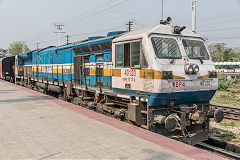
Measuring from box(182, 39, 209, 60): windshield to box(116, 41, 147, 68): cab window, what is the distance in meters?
1.55

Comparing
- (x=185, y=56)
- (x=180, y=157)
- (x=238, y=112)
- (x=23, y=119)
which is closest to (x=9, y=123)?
(x=23, y=119)

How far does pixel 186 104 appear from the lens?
7.25m

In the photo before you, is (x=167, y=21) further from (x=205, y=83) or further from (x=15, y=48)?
(x=15, y=48)

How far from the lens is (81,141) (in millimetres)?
5551

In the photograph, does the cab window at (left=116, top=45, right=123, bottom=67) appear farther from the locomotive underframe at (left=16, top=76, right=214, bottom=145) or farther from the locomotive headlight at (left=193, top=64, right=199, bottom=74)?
the locomotive headlight at (left=193, top=64, right=199, bottom=74)

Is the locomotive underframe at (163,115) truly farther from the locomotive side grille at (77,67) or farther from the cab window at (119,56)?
the locomotive side grille at (77,67)

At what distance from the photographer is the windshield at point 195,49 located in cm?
724

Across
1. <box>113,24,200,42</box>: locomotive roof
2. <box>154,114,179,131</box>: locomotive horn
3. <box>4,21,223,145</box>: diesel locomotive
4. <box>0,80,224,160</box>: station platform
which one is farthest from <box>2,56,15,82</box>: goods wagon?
<box>154,114,179,131</box>: locomotive horn

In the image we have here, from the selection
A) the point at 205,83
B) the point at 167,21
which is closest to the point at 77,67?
the point at 167,21

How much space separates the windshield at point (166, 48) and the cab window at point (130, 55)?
46cm

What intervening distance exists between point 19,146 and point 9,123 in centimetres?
254

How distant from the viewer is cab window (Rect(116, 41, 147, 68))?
22.1 feet

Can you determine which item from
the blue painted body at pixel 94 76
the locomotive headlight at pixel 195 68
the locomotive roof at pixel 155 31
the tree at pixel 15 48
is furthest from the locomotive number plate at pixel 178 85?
the tree at pixel 15 48

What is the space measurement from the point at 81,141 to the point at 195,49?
15.2 ft
